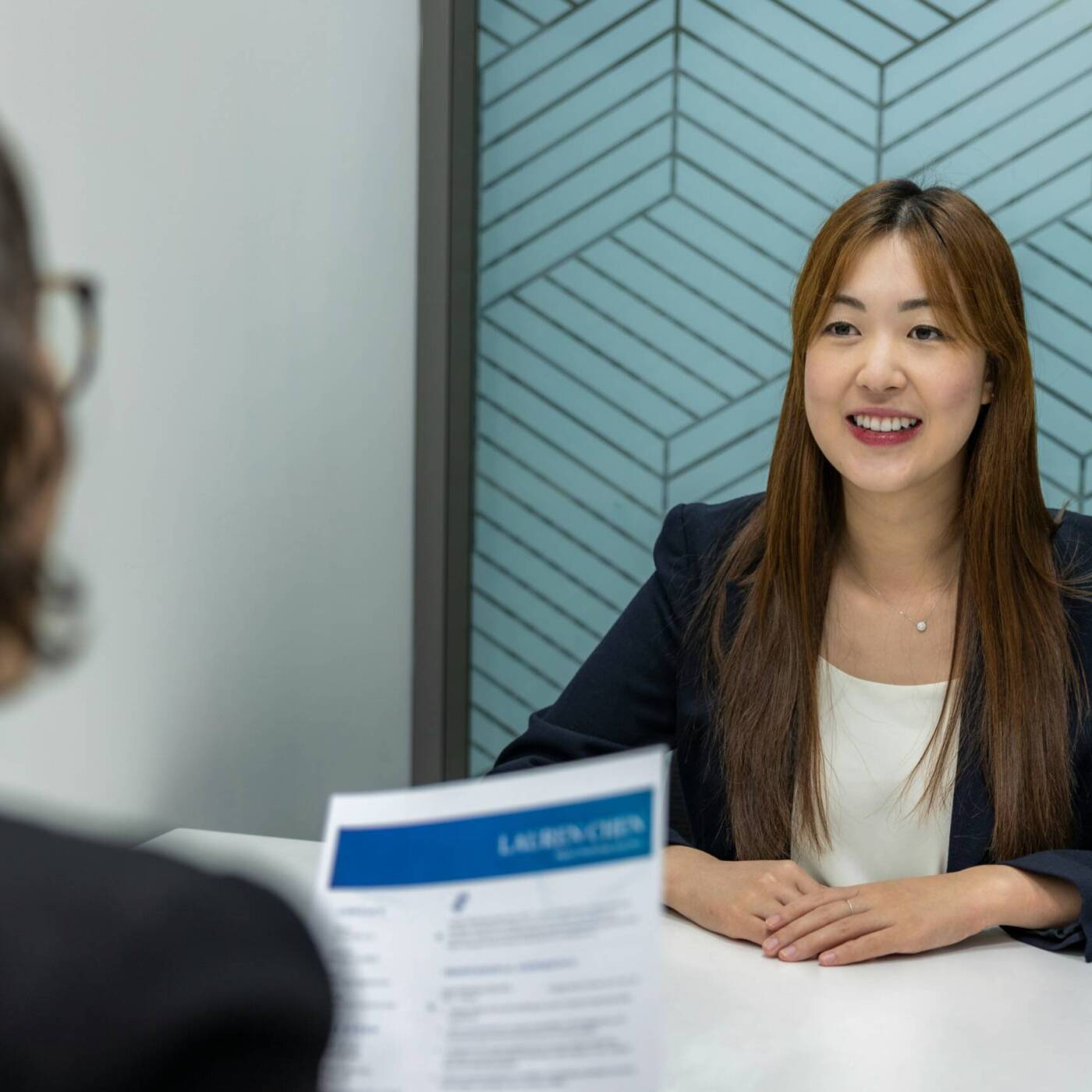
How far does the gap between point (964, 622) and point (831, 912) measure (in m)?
0.48

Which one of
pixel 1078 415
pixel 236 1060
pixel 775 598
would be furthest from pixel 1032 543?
pixel 236 1060

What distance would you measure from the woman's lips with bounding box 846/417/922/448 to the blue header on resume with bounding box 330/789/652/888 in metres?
1.07

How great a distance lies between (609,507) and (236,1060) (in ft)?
6.70

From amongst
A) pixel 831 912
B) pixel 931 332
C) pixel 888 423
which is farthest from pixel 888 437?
pixel 831 912

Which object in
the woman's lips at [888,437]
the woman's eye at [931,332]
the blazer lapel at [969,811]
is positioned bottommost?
the blazer lapel at [969,811]

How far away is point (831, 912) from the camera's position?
47.1 inches

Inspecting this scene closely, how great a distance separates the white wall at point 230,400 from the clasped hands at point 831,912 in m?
0.63

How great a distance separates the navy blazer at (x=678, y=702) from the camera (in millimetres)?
1465

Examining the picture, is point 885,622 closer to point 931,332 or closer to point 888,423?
point 888,423

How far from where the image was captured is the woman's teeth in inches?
61.1

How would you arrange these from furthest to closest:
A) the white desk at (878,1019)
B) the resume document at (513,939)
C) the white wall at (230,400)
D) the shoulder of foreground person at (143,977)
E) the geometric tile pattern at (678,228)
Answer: the geometric tile pattern at (678,228) < the white wall at (230,400) < the white desk at (878,1019) < the resume document at (513,939) < the shoulder of foreground person at (143,977)

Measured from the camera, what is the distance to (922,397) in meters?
1.53

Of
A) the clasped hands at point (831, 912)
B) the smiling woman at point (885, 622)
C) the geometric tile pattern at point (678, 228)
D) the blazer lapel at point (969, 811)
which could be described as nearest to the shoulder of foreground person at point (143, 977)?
the clasped hands at point (831, 912)

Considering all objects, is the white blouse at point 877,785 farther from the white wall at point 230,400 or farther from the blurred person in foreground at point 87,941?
the blurred person in foreground at point 87,941
